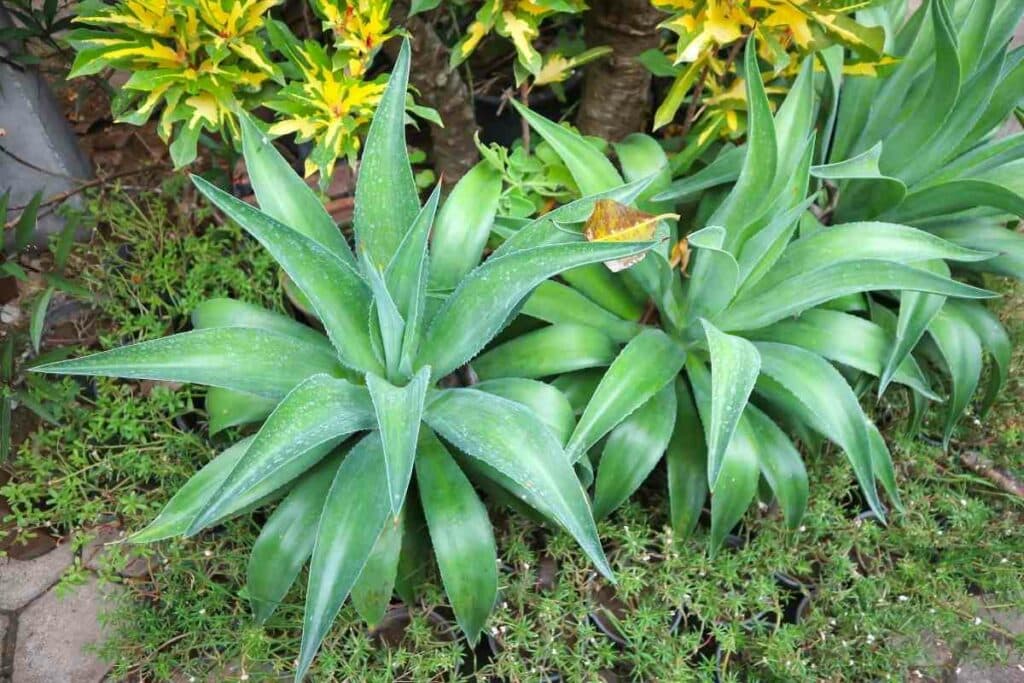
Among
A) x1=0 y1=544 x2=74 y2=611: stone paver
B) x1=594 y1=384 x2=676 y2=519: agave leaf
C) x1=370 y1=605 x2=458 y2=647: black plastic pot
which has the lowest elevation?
x1=0 y1=544 x2=74 y2=611: stone paver

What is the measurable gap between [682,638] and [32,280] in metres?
1.50

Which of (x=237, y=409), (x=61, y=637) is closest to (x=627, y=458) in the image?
(x=237, y=409)

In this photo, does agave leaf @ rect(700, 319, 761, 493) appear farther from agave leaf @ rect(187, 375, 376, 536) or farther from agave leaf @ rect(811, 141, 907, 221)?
agave leaf @ rect(187, 375, 376, 536)

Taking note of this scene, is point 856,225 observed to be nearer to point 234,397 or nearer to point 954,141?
point 954,141

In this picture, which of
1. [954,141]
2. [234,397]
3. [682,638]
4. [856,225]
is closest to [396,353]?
[234,397]

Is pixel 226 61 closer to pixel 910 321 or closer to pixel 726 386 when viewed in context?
pixel 726 386

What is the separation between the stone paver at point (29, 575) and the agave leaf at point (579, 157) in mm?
1205

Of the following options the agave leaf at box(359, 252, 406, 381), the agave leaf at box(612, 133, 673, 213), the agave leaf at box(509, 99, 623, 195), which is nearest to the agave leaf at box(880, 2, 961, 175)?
the agave leaf at box(612, 133, 673, 213)

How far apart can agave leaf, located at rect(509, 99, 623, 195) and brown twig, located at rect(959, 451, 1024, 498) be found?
36.1 inches

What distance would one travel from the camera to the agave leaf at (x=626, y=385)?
42.0 inches

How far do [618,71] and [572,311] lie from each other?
52 cm

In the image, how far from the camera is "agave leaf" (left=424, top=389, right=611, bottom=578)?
2.94ft

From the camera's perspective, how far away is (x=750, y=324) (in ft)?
4.00

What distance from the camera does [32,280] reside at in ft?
5.27
